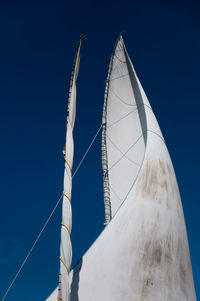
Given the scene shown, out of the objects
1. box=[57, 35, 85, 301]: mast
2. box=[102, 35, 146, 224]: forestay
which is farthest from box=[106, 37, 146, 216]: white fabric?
box=[57, 35, 85, 301]: mast

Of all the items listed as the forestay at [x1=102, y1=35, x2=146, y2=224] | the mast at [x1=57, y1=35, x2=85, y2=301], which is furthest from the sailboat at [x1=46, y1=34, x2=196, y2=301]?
the forestay at [x1=102, y1=35, x2=146, y2=224]

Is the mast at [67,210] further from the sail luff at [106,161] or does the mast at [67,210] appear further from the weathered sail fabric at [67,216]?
the sail luff at [106,161]

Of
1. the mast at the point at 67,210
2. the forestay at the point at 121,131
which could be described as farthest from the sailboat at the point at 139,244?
the forestay at the point at 121,131

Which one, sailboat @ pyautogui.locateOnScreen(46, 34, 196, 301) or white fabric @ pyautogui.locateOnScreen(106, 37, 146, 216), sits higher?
white fabric @ pyautogui.locateOnScreen(106, 37, 146, 216)

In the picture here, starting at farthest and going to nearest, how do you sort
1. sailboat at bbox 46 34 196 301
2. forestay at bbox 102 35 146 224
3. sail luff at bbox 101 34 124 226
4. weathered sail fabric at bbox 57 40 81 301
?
forestay at bbox 102 35 146 224 → sail luff at bbox 101 34 124 226 → sailboat at bbox 46 34 196 301 → weathered sail fabric at bbox 57 40 81 301

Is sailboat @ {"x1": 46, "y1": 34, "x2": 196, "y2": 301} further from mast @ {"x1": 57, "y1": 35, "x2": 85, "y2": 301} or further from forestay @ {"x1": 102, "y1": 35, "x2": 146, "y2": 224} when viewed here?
forestay @ {"x1": 102, "y1": 35, "x2": 146, "y2": 224}

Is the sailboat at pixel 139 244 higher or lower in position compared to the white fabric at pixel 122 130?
lower

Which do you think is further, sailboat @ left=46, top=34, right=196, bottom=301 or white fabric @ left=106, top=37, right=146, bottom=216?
white fabric @ left=106, top=37, right=146, bottom=216

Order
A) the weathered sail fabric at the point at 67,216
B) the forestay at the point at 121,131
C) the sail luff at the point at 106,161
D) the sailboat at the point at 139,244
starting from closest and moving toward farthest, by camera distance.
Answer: the weathered sail fabric at the point at 67,216, the sailboat at the point at 139,244, the sail luff at the point at 106,161, the forestay at the point at 121,131

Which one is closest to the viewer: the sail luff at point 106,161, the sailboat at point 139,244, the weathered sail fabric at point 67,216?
the weathered sail fabric at point 67,216

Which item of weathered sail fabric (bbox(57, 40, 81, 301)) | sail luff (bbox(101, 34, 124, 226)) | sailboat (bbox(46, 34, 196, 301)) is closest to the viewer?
weathered sail fabric (bbox(57, 40, 81, 301))

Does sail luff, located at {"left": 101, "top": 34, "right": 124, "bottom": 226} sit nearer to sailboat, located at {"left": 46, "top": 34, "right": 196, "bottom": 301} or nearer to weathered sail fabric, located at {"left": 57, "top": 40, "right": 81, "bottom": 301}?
sailboat, located at {"left": 46, "top": 34, "right": 196, "bottom": 301}

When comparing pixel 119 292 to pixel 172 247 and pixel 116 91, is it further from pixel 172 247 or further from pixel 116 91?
pixel 116 91

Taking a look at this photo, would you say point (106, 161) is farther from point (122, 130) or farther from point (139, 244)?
point (139, 244)
